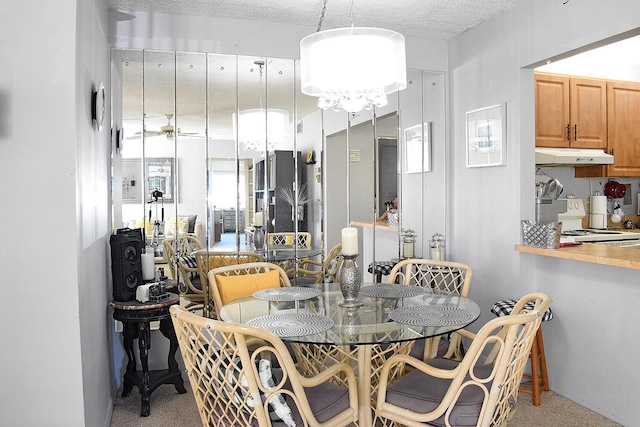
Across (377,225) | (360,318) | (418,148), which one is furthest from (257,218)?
(360,318)

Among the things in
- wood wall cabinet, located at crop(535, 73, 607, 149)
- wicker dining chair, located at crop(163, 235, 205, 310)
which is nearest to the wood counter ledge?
wood wall cabinet, located at crop(535, 73, 607, 149)

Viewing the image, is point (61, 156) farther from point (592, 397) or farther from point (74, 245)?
point (592, 397)

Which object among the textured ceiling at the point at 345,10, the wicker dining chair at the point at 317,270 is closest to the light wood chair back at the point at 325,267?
the wicker dining chair at the point at 317,270

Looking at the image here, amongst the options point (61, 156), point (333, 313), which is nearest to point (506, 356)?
point (333, 313)

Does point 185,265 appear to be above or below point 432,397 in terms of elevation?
above

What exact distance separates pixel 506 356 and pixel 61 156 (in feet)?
6.06

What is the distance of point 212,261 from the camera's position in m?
3.59

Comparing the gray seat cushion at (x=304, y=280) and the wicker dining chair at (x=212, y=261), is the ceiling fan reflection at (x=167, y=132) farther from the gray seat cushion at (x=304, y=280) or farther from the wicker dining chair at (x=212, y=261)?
the gray seat cushion at (x=304, y=280)

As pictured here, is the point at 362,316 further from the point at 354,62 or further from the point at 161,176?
the point at 161,176

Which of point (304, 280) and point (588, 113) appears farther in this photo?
point (588, 113)

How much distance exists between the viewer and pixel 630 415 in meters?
2.74

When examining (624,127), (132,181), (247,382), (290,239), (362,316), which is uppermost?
(624,127)

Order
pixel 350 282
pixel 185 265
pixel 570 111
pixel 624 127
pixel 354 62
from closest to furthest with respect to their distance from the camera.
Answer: pixel 354 62, pixel 350 282, pixel 185 265, pixel 570 111, pixel 624 127

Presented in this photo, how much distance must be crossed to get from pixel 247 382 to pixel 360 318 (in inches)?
25.9
